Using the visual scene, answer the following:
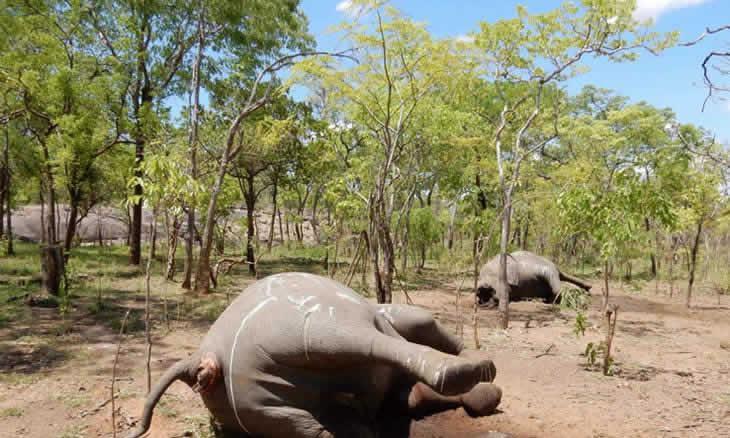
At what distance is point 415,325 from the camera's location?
160 inches

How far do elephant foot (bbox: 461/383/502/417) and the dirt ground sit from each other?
69 millimetres

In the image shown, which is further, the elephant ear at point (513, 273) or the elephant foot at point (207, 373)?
the elephant ear at point (513, 273)

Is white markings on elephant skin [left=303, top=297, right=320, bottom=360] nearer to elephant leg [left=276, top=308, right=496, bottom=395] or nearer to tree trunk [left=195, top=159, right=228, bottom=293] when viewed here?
elephant leg [left=276, top=308, right=496, bottom=395]

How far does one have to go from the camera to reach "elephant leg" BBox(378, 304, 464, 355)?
4016 millimetres

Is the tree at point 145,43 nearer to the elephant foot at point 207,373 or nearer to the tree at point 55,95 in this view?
the tree at point 55,95

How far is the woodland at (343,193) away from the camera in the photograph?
16.7 ft

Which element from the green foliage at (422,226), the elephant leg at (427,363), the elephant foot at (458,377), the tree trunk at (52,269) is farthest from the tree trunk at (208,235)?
the green foliage at (422,226)

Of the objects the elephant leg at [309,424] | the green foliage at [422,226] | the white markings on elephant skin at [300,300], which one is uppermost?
the green foliage at [422,226]

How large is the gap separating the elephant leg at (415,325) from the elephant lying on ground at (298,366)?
0.52 meters

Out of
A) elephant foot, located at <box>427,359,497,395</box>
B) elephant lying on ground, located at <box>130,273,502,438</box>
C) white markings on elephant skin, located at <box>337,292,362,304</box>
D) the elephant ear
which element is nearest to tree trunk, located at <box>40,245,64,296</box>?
elephant lying on ground, located at <box>130,273,502,438</box>

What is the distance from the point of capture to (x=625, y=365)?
20.9 feet

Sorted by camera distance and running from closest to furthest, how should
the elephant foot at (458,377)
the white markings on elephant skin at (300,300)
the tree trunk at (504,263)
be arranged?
the elephant foot at (458,377) < the white markings on elephant skin at (300,300) < the tree trunk at (504,263)

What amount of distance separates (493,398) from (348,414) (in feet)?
4.98

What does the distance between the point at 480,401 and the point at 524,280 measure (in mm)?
8145
